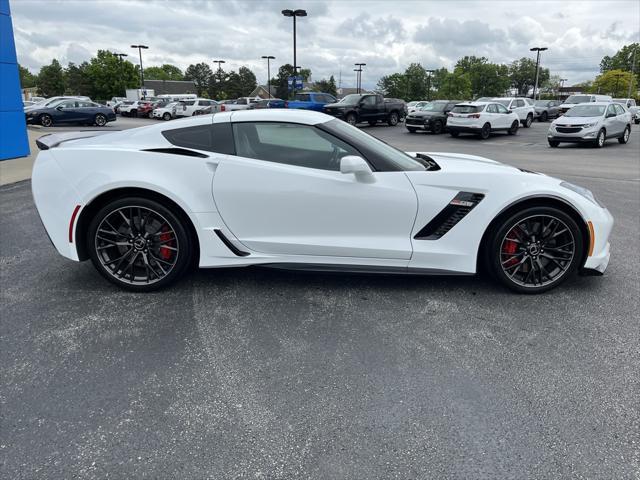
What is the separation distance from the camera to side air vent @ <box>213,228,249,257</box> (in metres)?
3.83

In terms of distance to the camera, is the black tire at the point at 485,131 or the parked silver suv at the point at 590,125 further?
the black tire at the point at 485,131

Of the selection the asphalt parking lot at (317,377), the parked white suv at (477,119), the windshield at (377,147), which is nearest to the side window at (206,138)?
the windshield at (377,147)

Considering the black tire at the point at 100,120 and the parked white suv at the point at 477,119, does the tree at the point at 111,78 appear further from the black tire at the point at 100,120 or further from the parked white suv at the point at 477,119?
the parked white suv at the point at 477,119

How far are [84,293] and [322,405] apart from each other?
2435 mm

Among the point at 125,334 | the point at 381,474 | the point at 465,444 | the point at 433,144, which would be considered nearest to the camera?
the point at 381,474

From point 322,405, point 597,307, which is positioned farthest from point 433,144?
point 322,405

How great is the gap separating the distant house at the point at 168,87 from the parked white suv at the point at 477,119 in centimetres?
8340

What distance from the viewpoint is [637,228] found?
6.14 meters

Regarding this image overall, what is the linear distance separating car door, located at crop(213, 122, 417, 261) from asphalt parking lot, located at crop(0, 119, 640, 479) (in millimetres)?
435

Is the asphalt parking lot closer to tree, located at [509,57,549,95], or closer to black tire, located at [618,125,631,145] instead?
black tire, located at [618,125,631,145]

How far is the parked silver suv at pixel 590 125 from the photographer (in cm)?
1783

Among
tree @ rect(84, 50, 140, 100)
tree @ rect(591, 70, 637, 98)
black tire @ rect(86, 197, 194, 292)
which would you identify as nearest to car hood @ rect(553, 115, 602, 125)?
black tire @ rect(86, 197, 194, 292)

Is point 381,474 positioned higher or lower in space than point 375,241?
lower

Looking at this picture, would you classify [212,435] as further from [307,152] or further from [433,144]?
[433,144]
